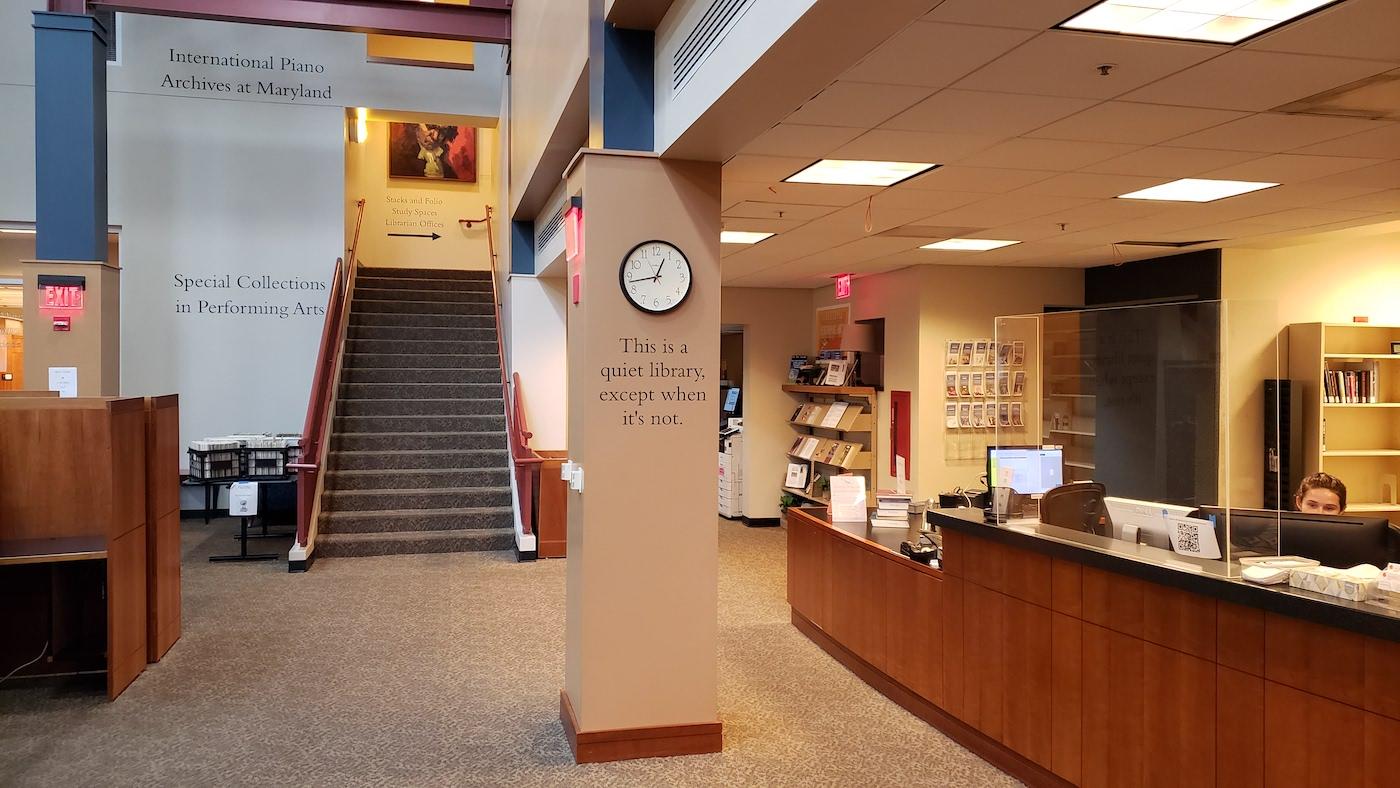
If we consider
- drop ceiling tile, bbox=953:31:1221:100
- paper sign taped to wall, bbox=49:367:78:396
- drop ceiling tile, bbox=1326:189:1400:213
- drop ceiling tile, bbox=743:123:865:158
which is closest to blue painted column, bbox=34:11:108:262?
paper sign taped to wall, bbox=49:367:78:396

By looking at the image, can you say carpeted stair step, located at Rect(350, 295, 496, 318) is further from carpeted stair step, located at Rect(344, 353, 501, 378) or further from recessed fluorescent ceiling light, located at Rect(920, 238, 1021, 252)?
recessed fluorescent ceiling light, located at Rect(920, 238, 1021, 252)

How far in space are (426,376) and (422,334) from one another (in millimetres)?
871

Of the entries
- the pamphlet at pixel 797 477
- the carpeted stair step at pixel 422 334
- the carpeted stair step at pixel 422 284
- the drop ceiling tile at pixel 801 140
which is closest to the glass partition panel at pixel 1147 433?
the drop ceiling tile at pixel 801 140

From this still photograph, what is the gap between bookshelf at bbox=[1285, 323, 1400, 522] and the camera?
22.9 ft

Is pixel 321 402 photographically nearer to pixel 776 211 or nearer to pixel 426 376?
pixel 426 376

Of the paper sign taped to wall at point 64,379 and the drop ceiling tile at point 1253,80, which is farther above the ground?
the drop ceiling tile at point 1253,80

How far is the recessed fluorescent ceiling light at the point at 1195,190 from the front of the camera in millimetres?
5012

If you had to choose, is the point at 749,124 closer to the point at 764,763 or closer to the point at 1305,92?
the point at 1305,92

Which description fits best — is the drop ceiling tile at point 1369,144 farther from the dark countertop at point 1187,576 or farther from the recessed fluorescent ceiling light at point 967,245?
the recessed fluorescent ceiling light at point 967,245

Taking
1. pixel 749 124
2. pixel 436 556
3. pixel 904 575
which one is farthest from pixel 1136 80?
pixel 436 556

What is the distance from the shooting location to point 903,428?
8.71m

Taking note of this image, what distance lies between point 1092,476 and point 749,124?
2197 mm

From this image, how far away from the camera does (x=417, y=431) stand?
981 centimetres

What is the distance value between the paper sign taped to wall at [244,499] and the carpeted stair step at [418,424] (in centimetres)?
176
